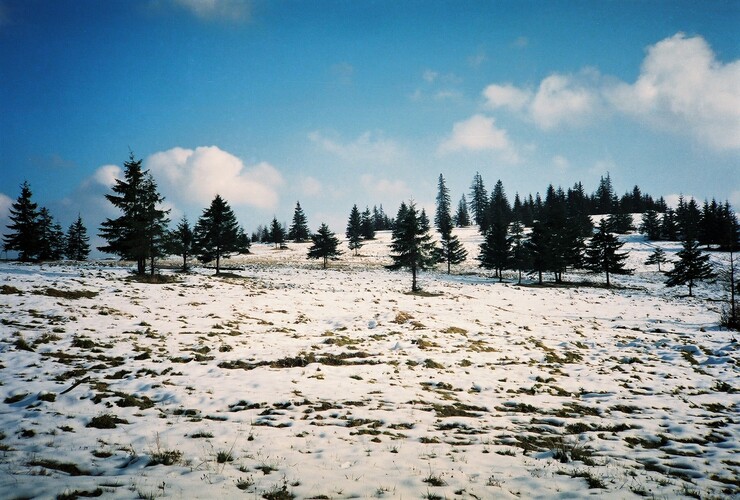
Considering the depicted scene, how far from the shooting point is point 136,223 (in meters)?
29.3

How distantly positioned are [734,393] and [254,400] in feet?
48.3

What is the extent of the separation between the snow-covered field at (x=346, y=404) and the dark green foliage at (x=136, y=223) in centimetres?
971

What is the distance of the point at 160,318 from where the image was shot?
53.7 ft

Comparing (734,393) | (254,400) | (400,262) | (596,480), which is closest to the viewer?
(596,480)

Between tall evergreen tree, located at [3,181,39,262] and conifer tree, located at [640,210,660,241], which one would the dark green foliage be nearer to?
tall evergreen tree, located at [3,181,39,262]

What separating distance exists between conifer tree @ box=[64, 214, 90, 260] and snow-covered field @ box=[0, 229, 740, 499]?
62166 mm

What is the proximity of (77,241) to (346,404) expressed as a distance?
85326 mm

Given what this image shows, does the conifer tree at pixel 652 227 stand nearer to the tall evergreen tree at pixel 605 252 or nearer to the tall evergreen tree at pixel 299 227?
the tall evergreen tree at pixel 605 252

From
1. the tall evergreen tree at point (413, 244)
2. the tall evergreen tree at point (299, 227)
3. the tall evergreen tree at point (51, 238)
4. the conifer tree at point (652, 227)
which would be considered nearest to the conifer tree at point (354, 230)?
the tall evergreen tree at point (299, 227)

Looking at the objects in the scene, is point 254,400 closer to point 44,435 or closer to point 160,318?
point 44,435

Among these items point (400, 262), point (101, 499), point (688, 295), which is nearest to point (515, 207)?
point (688, 295)

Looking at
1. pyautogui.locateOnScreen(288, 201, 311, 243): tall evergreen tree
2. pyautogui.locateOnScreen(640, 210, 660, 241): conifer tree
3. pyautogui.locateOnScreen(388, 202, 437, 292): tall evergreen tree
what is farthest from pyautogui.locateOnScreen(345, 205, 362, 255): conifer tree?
pyautogui.locateOnScreen(640, 210, 660, 241): conifer tree

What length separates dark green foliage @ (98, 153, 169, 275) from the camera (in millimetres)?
29391

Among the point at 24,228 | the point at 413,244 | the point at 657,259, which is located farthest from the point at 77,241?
the point at 657,259
